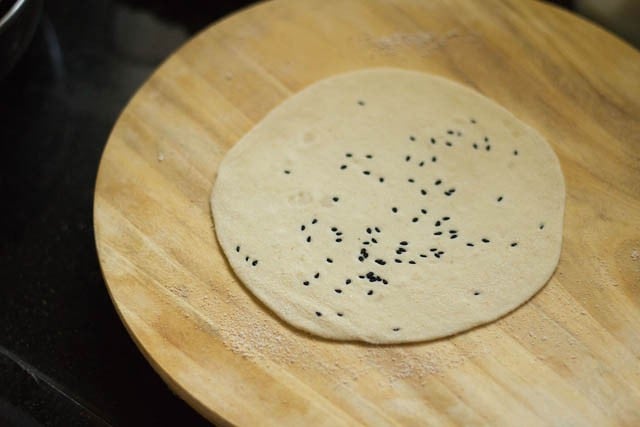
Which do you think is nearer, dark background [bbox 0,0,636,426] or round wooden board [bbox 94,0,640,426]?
round wooden board [bbox 94,0,640,426]

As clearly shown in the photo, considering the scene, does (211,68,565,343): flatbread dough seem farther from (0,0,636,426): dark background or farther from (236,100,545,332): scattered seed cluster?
(0,0,636,426): dark background

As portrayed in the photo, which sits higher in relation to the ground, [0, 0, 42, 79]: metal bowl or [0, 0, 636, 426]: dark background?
[0, 0, 42, 79]: metal bowl

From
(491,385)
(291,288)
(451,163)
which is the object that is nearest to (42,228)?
(291,288)

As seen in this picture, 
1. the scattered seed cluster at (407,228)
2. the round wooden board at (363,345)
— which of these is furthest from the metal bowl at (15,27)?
the scattered seed cluster at (407,228)

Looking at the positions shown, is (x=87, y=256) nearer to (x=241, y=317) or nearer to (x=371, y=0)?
(x=241, y=317)

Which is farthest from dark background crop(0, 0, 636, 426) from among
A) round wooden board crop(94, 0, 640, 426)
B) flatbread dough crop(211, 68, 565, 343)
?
flatbread dough crop(211, 68, 565, 343)

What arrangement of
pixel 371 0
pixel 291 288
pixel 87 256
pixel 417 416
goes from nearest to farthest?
pixel 417 416 → pixel 291 288 → pixel 87 256 → pixel 371 0
